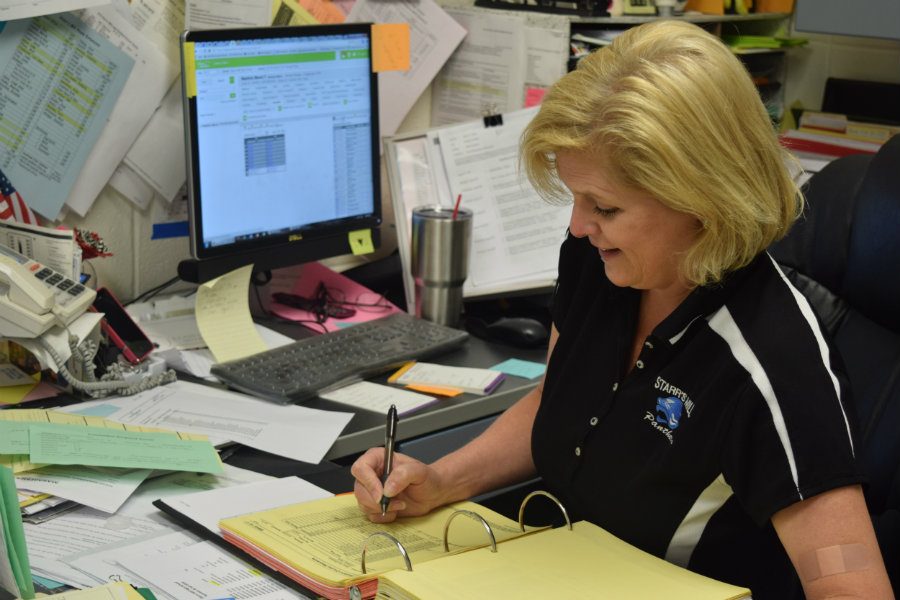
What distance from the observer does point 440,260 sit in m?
2.06

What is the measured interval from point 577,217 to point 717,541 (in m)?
0.40

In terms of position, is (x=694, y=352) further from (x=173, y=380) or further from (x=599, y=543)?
(x=173, y=380)

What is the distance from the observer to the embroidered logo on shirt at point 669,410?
4.03 ft

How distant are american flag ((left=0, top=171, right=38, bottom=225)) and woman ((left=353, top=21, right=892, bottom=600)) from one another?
85cm

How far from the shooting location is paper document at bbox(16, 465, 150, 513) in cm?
132

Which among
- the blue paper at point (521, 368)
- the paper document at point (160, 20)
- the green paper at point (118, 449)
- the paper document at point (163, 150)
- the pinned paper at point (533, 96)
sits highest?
the paper document at point (160, 20)

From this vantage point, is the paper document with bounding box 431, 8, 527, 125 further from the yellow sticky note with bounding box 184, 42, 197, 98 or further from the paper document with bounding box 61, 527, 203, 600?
the paper document with bounding box 61, 527, 203, 600

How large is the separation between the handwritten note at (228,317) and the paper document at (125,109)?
10.8 inches

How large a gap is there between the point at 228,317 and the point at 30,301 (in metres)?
0.43

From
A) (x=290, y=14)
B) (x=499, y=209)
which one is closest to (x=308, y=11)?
(x=290, y=14)

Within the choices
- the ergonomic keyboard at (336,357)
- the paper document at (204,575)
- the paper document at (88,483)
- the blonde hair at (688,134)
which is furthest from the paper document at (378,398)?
the blonde hair at (688,134)

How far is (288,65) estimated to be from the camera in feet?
6.44

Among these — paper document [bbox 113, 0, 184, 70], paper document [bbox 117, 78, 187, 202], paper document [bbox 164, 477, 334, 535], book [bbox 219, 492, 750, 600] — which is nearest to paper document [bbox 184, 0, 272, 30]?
Answer: paper document [bbox 113, 0, 184, 70]

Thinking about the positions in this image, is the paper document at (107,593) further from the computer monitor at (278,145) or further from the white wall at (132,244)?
the white wall at (132,244)
